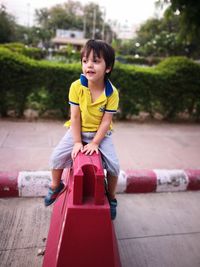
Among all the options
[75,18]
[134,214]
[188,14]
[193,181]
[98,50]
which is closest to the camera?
[98,50]

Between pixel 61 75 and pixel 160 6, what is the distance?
297 cm

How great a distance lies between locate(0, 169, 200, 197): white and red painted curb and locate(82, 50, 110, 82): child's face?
1.60 meters

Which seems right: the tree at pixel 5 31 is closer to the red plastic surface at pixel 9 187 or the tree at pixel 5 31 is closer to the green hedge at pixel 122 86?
the green hedge at pixel 122 86

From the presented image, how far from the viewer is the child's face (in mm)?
2000

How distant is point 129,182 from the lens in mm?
3354

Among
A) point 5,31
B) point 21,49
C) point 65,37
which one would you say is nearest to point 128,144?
point 21,49

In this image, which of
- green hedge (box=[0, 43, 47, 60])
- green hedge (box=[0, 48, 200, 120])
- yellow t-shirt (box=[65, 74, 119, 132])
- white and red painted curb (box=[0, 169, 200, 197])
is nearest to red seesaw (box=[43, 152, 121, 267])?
yellow t-shirt (box=[65, 74, 119, 132])

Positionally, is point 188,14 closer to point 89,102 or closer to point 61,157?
point 89,102

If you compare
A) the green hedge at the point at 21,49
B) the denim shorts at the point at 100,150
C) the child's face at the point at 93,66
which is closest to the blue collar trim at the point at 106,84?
the child's face at the point at 93,66

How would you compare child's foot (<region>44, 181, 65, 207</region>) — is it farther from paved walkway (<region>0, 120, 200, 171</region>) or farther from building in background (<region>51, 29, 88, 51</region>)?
building in background (<region>51, 29, 88, 51</region>)

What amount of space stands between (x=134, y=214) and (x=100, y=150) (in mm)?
1141

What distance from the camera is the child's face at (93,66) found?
6.56 ft

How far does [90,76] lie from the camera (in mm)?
2055

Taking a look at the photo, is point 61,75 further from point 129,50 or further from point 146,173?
point 129,50
